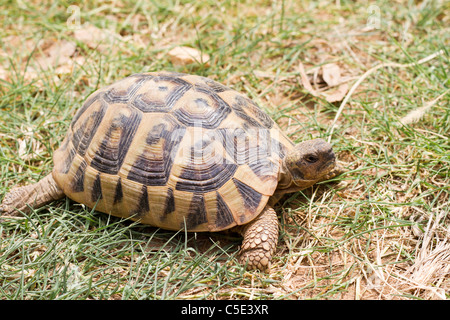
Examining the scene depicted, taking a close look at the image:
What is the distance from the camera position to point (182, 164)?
2.55 metres

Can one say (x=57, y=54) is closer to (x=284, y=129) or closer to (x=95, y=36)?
(x=95, y=36)

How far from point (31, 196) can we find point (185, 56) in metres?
1.88

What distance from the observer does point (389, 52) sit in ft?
13.2

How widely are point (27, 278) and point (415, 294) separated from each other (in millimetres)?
2204

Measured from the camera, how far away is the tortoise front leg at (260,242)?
2457 millimetres

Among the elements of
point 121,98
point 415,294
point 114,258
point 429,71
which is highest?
point 121,98

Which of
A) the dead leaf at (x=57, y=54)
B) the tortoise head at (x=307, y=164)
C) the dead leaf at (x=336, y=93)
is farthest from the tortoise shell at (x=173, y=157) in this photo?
the dead leaf at (x=57, y=54)

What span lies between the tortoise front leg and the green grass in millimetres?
74

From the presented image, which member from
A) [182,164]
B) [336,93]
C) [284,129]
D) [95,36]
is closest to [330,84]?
[336,93]

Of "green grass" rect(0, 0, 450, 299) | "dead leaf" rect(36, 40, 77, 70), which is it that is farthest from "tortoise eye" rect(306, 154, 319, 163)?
"dead leaf" rect(36, 40, 77, 70)

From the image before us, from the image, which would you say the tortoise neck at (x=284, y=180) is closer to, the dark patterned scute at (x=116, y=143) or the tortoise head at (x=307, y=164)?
the tortoise head at (x=307, y=164)

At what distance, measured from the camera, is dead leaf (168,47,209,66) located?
12.9 feet
